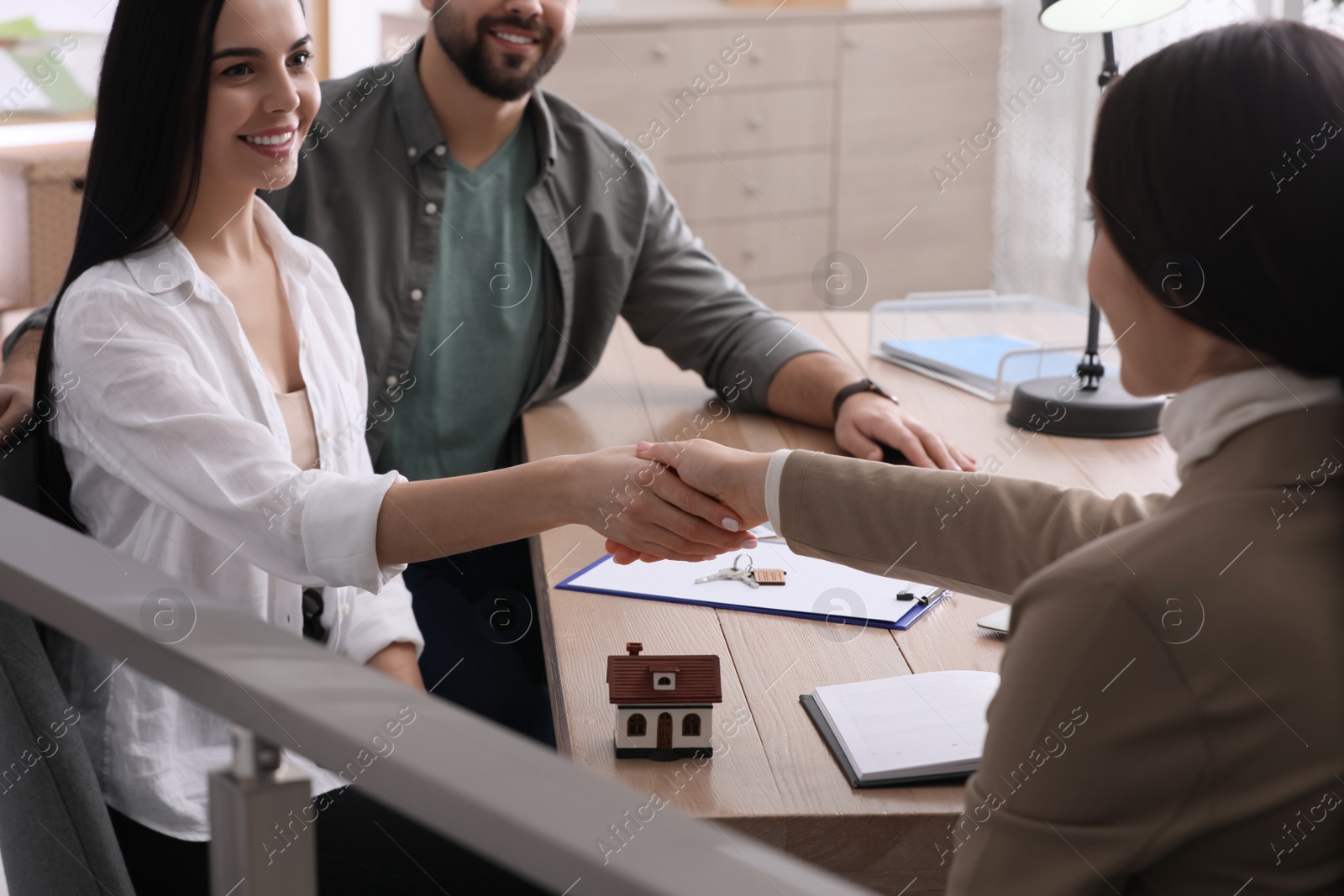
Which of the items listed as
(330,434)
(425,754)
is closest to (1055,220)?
(330,434)

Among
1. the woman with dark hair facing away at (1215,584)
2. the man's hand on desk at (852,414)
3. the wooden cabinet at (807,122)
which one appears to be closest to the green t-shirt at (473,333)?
the man's hand on desk at (852,414)

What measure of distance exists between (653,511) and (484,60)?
1025 mm

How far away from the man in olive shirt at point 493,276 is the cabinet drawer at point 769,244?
246 cm

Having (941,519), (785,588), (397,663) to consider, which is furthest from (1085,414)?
(397,663)

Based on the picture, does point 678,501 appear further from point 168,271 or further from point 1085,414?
point 1085,414

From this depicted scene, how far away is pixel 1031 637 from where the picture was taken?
29.5 inches

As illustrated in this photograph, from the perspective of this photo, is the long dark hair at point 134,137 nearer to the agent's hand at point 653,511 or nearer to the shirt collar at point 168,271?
the shirt collar at point 168,271

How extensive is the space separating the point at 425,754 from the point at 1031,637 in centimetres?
38

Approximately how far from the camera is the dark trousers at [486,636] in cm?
183

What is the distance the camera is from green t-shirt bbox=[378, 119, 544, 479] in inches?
80.4

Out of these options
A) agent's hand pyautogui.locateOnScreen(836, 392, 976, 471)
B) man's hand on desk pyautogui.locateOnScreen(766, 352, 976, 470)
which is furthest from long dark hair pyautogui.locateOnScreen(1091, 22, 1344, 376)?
agent's hand pyautogui.locateOnScreen(836, 392, 976, 471)

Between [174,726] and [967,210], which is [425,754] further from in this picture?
[967,210]

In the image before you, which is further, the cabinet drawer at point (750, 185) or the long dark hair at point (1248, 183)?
the cabinet drawer at point (750, 185)

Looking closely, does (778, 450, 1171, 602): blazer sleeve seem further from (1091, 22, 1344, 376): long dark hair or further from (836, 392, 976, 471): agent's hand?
(836, 392, 976, 471): agent's hand
